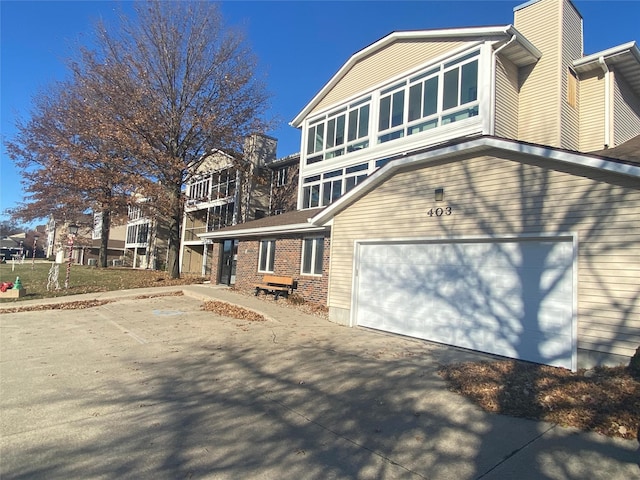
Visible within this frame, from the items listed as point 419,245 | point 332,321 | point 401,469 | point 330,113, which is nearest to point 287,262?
point 332,321

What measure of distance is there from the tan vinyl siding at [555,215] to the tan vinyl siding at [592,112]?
27.9 ft

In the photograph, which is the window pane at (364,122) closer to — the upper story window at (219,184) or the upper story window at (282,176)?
the upper story window at (282,176)

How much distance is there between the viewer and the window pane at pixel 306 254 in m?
14.1

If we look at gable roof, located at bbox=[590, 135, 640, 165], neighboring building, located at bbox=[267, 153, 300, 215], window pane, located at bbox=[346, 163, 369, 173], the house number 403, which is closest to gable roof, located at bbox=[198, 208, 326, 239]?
window pane, located at bbox=[346, 163, 369, 173]

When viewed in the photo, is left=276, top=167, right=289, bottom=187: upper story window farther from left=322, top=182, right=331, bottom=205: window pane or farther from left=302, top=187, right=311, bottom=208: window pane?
left=322, top=182, right=331, bottom=205: window pane

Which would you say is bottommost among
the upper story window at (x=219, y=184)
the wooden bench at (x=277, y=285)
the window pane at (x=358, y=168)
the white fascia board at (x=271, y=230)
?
the wooden bench at (x=277, y=285)

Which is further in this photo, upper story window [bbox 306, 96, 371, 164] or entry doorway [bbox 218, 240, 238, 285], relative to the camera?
entry doorway [bbox 218, 240, 238, 285]

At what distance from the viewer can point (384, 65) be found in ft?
53.7

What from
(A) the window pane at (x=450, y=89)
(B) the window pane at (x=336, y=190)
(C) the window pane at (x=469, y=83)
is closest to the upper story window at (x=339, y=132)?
(B) the window pane at (x=336, y=190)

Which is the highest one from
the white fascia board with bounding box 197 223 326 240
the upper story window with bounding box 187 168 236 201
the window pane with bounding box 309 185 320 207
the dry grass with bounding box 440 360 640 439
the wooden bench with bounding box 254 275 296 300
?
the upper story window with bounding box 187 168 236 201

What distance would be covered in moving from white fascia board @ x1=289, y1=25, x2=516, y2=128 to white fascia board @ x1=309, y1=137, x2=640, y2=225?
6.55 metres

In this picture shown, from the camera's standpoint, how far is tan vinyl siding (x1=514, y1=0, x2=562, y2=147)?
1294cm

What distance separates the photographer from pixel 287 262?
49.5 feet

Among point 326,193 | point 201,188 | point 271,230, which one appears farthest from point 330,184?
point 201,188
